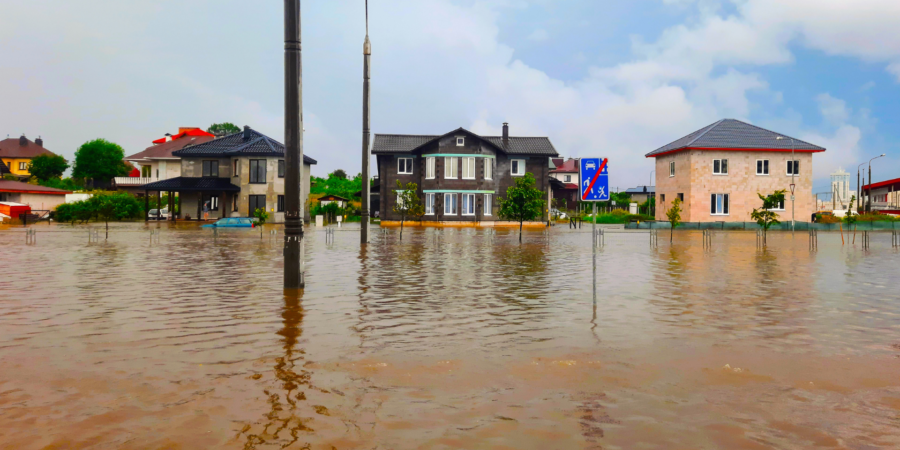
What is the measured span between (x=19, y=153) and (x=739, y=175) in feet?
389

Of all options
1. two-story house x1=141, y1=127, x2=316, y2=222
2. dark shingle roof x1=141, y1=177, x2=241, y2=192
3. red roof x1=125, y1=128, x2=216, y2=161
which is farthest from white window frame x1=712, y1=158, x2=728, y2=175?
red roof x1=125, y1=128, x2=216, y2=161

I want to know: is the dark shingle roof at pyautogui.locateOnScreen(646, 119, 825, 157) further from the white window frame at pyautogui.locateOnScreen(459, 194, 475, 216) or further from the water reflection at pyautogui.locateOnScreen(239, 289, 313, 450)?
the water reflection at pyautogui.locateOnScreen(239, 289, 313, 450)

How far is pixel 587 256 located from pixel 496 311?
14.1 m

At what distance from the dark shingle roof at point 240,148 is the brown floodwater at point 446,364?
48.0m

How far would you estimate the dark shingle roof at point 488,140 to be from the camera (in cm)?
6494

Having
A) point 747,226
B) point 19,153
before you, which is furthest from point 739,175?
point 19,153

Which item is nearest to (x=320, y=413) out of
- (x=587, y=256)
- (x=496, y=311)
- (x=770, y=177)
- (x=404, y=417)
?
(x=404, y=417)

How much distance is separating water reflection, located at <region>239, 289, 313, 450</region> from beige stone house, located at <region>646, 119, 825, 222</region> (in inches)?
2259

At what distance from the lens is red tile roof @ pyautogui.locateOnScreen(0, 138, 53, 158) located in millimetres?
118750

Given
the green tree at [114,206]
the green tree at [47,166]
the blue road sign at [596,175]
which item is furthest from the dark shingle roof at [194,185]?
the green tree at [47,166]

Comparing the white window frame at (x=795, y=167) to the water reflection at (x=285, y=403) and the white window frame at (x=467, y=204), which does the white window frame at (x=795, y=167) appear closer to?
the white window frame at (x=467, y=204)

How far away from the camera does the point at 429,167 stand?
63.3 meters

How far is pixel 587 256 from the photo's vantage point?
969 inches

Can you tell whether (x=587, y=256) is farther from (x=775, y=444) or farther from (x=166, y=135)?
(x=166, y=135)
